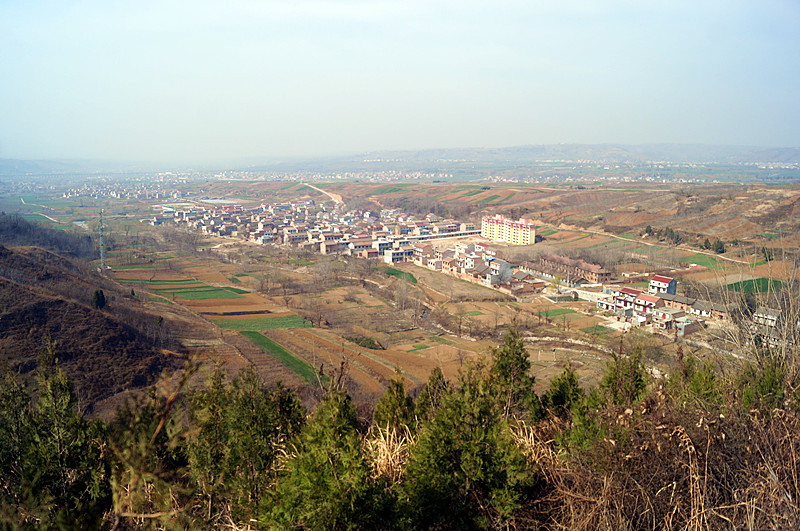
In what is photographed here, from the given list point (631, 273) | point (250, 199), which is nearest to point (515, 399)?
point (631, 273)

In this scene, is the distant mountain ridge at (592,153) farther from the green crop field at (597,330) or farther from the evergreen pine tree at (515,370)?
the evergreen pine tree at (515,370)

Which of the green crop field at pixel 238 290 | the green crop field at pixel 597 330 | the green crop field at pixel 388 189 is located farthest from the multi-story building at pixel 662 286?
the green crop field at pixel 388 189

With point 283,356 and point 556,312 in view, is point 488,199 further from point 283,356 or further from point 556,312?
point 283,356

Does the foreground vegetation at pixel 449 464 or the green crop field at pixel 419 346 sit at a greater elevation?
the foreground vegetation at pixel 449 464

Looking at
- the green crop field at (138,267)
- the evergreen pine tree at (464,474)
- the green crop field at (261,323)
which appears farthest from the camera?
the green crop field at (138,267)

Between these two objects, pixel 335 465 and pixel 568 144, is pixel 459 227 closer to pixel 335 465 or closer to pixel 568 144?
Result: pixel 335 465

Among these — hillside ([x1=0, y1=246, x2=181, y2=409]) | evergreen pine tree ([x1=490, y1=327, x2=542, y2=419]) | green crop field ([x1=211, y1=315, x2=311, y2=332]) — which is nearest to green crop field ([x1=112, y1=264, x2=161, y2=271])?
hillside ([x1=0, y1=246, x2=181, y2=409])
